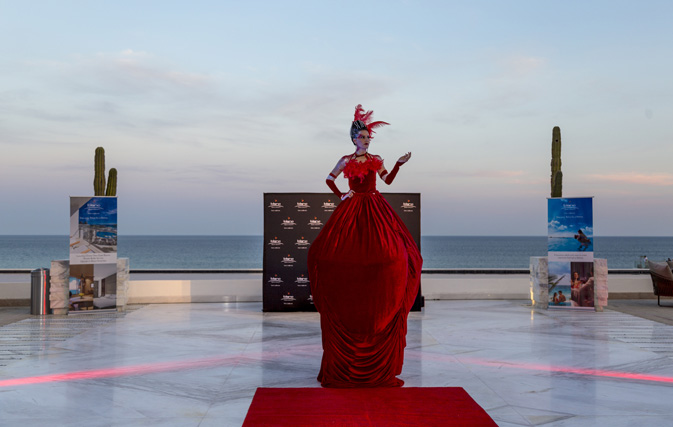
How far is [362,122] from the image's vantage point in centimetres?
498

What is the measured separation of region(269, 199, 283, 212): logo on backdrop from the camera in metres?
9.50

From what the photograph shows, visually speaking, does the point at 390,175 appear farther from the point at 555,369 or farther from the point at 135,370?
the point at 135,370

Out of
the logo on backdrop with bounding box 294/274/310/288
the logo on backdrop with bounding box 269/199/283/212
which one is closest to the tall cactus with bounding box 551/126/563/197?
the logo on backdrop with bounding box 294/274/310/288

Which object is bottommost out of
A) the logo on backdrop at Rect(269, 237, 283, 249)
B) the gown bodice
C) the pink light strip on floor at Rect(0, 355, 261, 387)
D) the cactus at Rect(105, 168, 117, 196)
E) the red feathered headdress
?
the pink light strip on floor at Rect(0, 355, 261, 387)

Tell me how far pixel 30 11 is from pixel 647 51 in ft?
36.8

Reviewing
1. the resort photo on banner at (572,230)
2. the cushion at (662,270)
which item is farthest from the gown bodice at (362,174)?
the cushion at (662,270)

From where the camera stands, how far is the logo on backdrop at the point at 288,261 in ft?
31.0

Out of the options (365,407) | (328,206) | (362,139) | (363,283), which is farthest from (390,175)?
(328,206)

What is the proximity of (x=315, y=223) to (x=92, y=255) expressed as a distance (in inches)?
135

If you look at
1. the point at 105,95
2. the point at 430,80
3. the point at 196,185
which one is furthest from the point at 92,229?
the point at 196,185

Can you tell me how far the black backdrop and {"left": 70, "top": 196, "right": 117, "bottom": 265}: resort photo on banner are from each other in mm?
2369

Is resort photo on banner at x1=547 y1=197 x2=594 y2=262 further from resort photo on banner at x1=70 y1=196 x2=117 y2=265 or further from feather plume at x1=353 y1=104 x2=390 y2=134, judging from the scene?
resort photo on banner at x1=70 y1=196 x2=117 y2=265

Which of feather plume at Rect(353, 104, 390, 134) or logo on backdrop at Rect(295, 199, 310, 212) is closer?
feather plume at Rect(353, 104, 390, 134)

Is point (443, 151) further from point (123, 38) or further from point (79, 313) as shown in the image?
point (79, 313)
